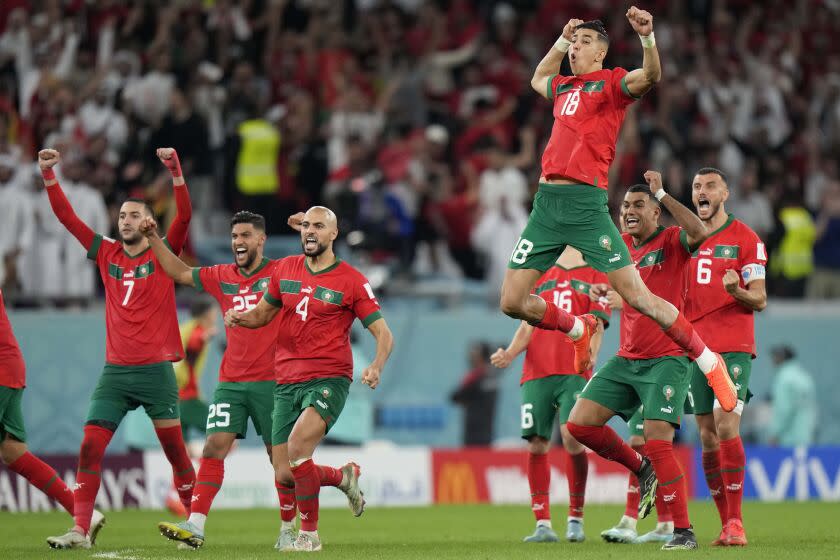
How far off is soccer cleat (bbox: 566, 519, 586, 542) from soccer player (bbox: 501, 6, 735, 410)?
2.17 m

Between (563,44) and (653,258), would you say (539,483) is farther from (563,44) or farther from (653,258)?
(563,44)

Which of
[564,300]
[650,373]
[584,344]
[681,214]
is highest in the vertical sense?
[681,214]

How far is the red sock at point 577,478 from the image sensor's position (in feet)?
40.8

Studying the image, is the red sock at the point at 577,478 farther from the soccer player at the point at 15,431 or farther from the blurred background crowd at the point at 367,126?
the blurred background crowd at the point at 367,126

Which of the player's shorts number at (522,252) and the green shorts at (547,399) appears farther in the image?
the green shorts at (547,399)

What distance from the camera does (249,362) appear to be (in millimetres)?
12070

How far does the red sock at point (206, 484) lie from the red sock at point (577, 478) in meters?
3.03

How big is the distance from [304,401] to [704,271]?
3496mm

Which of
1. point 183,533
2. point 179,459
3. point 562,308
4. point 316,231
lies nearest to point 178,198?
point 316,231

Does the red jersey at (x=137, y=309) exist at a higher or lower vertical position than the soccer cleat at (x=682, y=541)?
higher

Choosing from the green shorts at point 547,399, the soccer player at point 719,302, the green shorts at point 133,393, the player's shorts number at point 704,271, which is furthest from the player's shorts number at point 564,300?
the green shorts at point 133,393

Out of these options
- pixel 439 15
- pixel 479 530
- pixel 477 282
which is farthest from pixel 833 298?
pixel 479 530

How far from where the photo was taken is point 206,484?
11383mm

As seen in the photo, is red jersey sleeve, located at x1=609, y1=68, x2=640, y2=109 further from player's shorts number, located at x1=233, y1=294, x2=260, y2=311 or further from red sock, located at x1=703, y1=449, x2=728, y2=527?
player's shorts number, located at x1=233, y1=294, x2=260, y2=311
